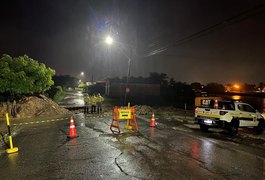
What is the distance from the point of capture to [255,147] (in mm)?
9227

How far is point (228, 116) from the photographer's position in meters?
11.6

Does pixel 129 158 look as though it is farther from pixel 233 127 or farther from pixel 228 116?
pixel 233 127

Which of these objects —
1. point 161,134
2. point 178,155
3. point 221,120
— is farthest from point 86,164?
point 221,120

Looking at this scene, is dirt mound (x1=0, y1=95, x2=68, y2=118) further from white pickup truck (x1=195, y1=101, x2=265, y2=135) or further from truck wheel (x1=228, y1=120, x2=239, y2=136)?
truck wheel (x1=228, y1=120, x2=239, y2=136)

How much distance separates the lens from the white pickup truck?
11586 mm

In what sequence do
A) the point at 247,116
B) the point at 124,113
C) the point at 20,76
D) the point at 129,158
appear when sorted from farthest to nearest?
the point at 20,76
the point at 247,116
the point at 124,113
the point at 129,158

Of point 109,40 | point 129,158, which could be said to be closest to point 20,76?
point 109,40

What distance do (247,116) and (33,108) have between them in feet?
51.6

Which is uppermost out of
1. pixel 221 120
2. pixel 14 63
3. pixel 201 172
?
pixel 14 63

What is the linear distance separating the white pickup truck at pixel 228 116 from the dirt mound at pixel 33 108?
12533 millimetres

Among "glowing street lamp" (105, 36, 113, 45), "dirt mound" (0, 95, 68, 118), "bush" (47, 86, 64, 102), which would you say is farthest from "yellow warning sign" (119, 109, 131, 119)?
"bush" (47, 86, 64, 102)

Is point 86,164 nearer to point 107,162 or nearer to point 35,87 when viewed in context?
point 107,162

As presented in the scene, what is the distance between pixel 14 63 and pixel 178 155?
1498 centimetres

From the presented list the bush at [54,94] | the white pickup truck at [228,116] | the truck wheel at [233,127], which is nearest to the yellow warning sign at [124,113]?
the white pickup truck at [228,116]
